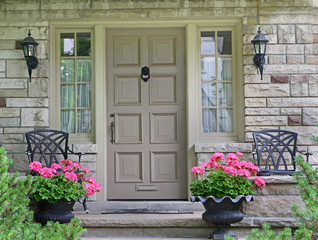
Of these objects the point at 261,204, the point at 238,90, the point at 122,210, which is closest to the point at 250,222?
the point at 261,204

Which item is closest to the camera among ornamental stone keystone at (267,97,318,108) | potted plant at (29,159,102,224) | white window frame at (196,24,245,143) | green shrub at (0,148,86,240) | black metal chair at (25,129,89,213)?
green shrub at (0,148,86,240)

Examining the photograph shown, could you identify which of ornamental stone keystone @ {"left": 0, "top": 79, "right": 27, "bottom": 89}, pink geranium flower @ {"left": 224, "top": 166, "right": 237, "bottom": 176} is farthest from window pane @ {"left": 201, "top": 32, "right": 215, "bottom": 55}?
pink geranium flower @ {"left": 224, "top": 166, "right": 237, "bottom": 176}

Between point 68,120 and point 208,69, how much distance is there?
1.73 m

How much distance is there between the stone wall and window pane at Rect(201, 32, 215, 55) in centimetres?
24

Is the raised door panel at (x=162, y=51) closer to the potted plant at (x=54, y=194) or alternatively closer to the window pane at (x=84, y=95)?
the window pane at (x=84, y=95)

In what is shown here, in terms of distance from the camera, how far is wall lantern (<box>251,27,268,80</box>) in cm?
644

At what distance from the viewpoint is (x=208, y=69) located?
6.80 meters

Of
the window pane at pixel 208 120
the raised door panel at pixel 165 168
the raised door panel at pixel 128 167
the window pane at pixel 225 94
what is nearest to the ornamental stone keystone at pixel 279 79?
the window pane at pixel 225 94

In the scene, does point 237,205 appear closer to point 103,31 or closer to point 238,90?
point 238,90

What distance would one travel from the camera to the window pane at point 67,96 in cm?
679

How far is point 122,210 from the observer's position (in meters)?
6.02

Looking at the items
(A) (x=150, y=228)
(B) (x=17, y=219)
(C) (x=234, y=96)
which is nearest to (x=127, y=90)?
(C) (x=234, y=96)

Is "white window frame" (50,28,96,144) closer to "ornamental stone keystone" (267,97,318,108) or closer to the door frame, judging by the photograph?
the door frame

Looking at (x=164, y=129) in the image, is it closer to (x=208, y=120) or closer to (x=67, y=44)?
(x=208, y=120)
